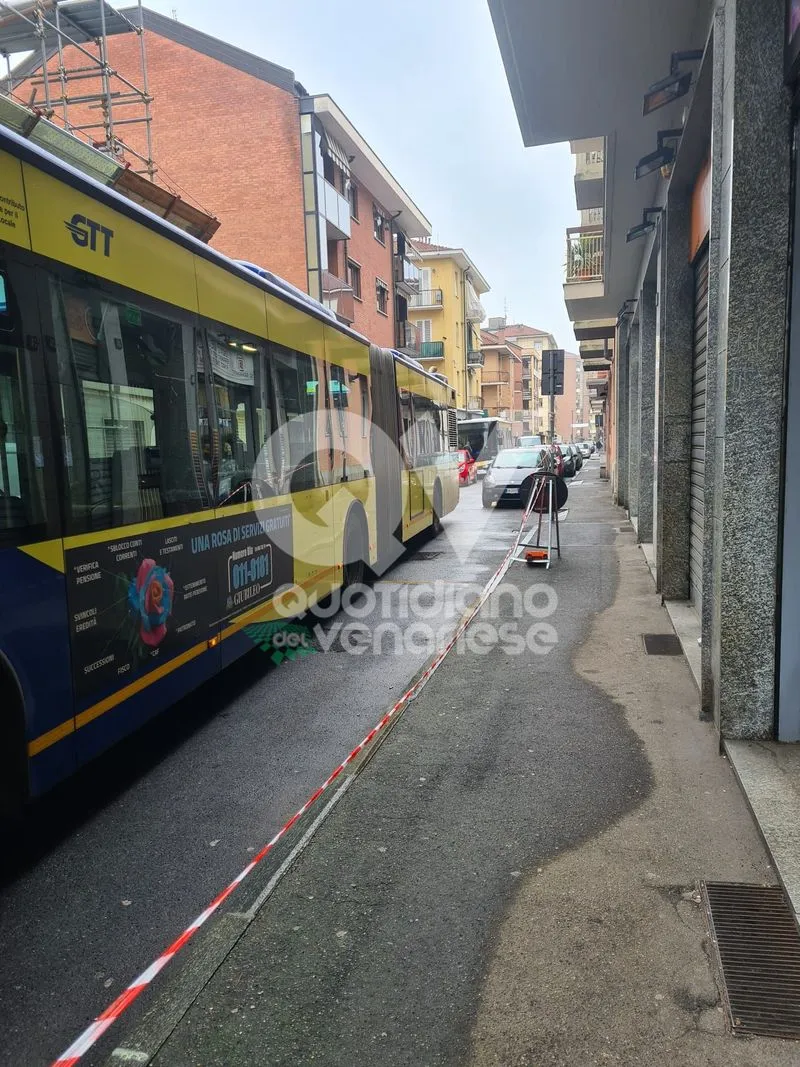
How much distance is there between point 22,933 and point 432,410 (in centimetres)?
1244

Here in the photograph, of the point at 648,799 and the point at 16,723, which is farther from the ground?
the point at 16,723

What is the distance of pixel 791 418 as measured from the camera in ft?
14.0

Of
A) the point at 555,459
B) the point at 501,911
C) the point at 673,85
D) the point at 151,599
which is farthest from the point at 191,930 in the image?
the point at 555,459

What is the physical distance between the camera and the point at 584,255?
16.2m

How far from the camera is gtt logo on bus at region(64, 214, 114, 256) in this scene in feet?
12.5

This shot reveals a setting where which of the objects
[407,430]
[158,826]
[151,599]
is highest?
[407,430]

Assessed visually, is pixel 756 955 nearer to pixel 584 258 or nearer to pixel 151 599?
pixel 151 599

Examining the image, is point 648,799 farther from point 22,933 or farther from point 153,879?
point 22,933

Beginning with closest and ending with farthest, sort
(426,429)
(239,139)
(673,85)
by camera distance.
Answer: (673,85) < (426,429) < (239,139)

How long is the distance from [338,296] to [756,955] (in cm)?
2789

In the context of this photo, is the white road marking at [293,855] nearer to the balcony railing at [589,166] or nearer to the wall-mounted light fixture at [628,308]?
the balcony railing at [589,166]

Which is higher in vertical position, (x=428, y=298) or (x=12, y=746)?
(x=428, y=298)

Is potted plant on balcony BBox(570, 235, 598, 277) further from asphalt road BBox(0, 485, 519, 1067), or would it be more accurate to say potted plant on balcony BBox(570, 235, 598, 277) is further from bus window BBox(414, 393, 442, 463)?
asphalt road BBox(0, 485, 519, 1067)

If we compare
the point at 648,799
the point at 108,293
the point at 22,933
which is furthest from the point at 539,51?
the point at 22,933
